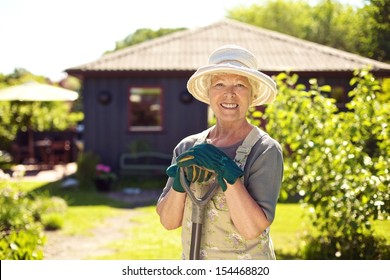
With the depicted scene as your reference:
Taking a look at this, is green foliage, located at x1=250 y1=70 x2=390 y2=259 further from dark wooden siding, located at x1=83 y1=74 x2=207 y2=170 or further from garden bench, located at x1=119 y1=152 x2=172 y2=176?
dark wooden siding, located at x1=83 y1=74 x2=207 y2=170

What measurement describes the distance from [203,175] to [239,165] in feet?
0.51

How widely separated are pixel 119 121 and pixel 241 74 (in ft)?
29.3

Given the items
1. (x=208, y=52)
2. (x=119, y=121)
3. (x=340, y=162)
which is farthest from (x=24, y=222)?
(x=208, y=52)

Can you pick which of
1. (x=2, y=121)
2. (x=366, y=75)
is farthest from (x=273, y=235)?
(x=2, y=121)

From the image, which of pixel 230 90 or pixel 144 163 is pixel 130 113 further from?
pixel 230 90

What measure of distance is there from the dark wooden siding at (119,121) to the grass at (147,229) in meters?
2.24

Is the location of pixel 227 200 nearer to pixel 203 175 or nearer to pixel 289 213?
pixel 203 175

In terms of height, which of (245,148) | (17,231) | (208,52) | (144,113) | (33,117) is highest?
(208,52)

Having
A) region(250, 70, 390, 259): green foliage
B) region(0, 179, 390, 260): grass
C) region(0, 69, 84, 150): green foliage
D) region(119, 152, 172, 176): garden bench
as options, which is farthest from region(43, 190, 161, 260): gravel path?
region(0, 69, 84, 150): green foliage

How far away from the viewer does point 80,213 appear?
734 centimetres

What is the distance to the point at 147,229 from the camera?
20.5ft

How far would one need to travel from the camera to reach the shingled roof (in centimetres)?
868

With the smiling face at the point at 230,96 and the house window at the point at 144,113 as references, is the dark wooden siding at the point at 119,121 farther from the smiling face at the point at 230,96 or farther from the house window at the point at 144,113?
the smiling face at the point at 230,96

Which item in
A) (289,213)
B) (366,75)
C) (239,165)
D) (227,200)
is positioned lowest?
(289,213)
